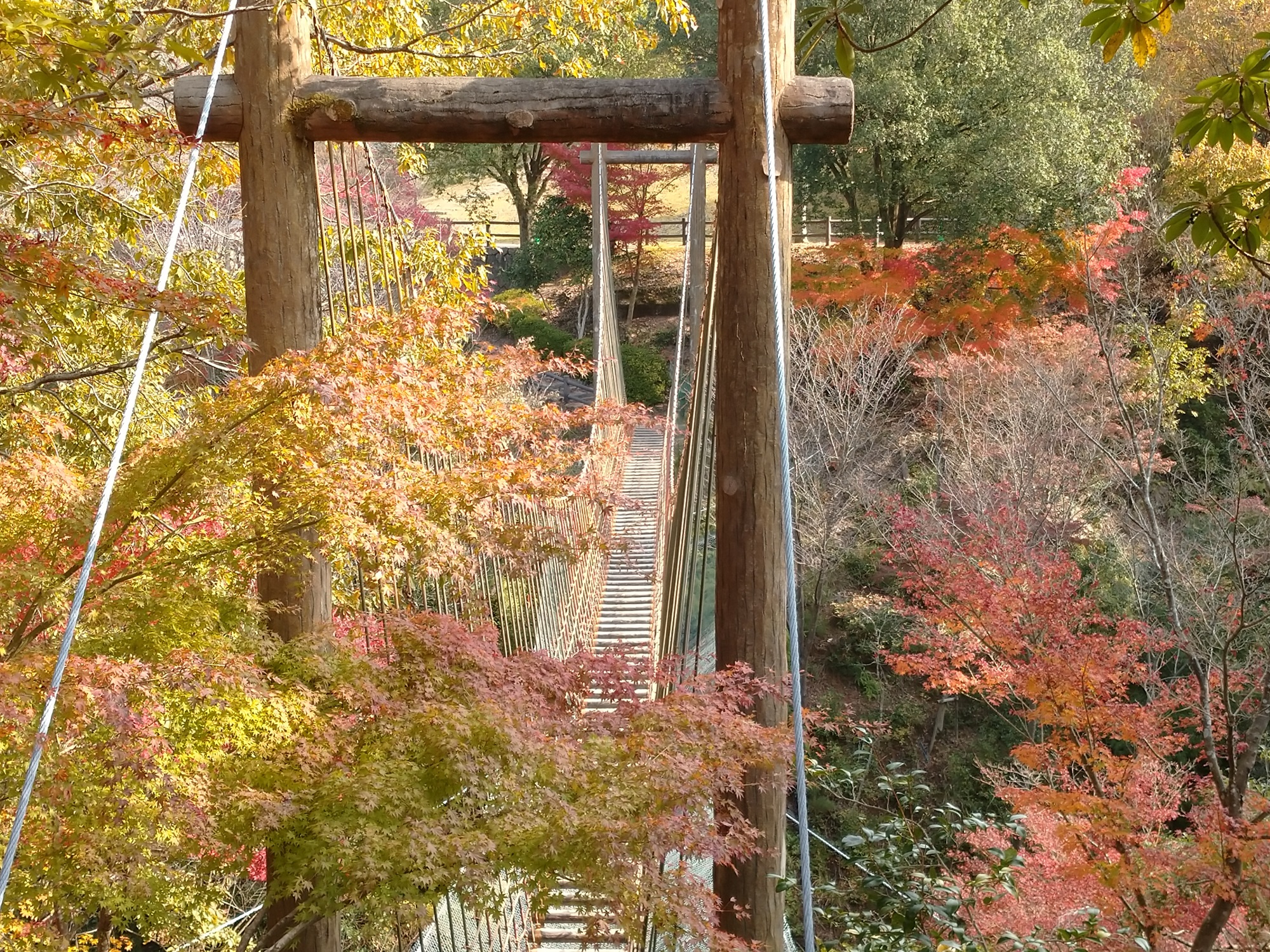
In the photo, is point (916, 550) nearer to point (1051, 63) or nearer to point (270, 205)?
point (270, 205)

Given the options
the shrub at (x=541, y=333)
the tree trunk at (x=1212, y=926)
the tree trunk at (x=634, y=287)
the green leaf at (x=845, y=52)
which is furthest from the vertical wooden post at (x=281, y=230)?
the tree trunk at (x=634, y=287)

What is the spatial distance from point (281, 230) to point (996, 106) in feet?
30.1

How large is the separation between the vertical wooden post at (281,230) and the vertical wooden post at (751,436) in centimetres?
100

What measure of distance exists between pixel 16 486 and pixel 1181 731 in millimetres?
7144

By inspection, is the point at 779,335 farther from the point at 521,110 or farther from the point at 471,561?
the point at 471,561

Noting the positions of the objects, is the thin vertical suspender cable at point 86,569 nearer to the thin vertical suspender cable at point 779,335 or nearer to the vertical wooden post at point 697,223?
the thin vertical suspender cable at point 779,335

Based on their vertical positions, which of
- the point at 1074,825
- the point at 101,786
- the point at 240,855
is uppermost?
the point at 101,786

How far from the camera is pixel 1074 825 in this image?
328 cm

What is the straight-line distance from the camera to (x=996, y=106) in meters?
9.84

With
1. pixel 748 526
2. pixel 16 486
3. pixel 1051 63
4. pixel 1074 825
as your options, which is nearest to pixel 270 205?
pixel 16 486

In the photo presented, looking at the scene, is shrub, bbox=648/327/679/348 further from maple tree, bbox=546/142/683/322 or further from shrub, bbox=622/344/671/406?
shrub, bbox=622/344/671/406

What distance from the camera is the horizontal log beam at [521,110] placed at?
2.11 meters

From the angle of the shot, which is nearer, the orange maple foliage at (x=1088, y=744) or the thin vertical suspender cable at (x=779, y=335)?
the thin vertical suspender cable at (x=779, y=335)

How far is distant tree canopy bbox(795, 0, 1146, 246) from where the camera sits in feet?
31.0
